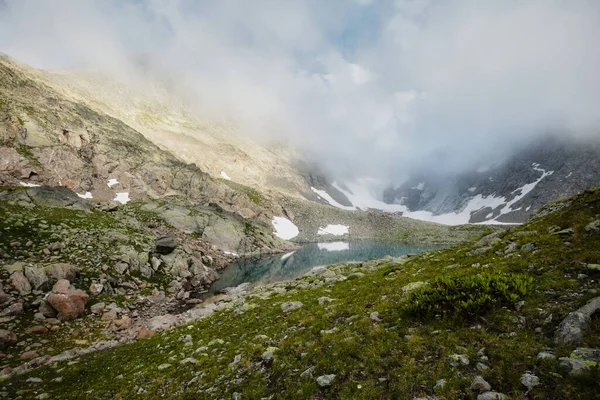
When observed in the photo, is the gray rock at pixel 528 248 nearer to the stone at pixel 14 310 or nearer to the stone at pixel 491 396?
the stone at pixel 491 396

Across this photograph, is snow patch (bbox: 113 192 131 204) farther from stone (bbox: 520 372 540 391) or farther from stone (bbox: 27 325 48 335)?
stone (bbox: 520 372 540 391)

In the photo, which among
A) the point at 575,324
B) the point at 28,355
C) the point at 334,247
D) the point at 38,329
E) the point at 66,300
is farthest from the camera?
the point at 334,247

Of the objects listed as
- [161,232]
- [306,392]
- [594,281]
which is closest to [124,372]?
[306,392]

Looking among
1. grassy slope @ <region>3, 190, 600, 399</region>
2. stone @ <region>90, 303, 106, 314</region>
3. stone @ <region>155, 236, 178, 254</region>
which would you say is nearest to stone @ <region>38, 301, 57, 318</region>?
stone @ <region>90, 303, 106, 314</region>

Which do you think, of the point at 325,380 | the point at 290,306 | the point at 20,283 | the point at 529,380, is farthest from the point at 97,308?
the point at 529,380

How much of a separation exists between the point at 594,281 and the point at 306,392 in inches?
397

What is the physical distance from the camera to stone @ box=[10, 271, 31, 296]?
24.4 m

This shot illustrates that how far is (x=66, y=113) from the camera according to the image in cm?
11688

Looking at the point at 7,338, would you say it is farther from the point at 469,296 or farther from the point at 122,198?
the point at 122,198

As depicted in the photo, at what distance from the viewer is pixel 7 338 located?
63.8 feet

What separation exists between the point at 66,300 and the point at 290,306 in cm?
2204

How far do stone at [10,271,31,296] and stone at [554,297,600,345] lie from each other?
36.0 metres

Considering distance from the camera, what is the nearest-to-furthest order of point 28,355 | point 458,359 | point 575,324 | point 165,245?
point 575,324 → point 458,359 → point 28,355 → point 165,245

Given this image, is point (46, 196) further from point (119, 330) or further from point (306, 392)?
point (306, 392)
